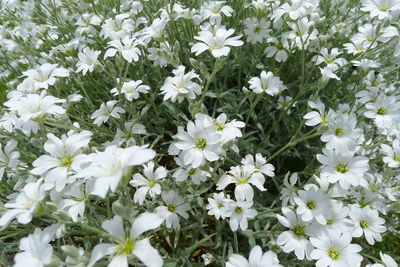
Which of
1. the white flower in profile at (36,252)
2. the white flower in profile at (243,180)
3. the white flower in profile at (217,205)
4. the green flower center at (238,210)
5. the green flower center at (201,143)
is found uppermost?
the white flower in profile at (36,252)

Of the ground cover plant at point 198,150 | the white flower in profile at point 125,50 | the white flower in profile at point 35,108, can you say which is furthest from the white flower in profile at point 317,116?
the white flower in profile at point 35,108

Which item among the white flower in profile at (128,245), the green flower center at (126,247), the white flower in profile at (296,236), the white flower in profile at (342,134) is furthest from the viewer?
the white flower in profile at (342,134)

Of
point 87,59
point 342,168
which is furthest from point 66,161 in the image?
point 342,168

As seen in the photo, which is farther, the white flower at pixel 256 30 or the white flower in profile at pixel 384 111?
the white flower at pixel 256 30

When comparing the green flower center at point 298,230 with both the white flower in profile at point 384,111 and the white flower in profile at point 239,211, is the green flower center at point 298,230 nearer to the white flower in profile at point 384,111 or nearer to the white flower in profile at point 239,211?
the white flower in profile at point 239,211

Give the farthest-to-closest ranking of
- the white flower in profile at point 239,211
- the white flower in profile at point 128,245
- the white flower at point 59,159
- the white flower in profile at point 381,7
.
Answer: the white flower in profile at point 381,7
the white flower in profile at point 239,211
the white flower at point 59,159
the white flower in profile at point 128,245

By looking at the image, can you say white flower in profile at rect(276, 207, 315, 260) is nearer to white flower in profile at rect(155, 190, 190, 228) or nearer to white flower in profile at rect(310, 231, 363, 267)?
white flower in profile at rect(310, 231, 363, 267)

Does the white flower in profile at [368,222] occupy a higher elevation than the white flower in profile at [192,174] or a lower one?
lower
